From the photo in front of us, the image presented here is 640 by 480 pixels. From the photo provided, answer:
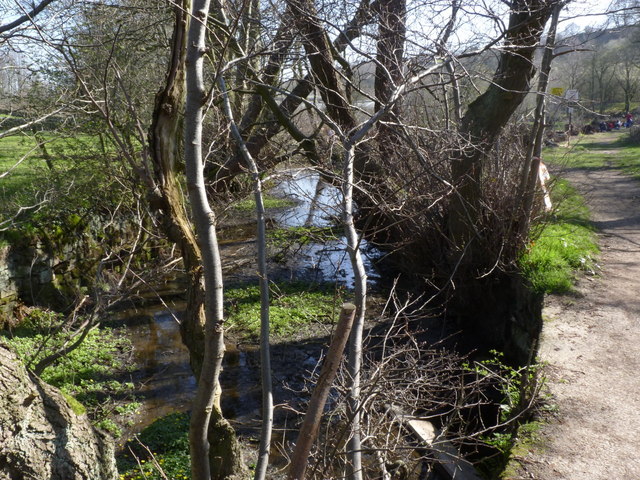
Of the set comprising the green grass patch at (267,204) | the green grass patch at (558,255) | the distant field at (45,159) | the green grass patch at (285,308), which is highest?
the distant field at (45,159)

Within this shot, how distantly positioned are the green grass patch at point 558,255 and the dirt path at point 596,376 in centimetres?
20

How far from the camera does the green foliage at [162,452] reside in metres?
5.36

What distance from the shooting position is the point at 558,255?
8477 mm

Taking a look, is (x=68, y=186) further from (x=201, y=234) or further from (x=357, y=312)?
(x=201, y=234)

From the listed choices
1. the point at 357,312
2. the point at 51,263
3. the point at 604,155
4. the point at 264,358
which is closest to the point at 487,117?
the point at 357,312

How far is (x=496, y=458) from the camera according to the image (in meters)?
5.18

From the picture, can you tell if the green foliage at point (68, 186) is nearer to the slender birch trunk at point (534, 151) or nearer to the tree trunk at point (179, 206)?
the tree trunk at point (179, 206)

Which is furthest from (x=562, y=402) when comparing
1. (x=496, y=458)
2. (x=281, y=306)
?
(x=281, y=306)

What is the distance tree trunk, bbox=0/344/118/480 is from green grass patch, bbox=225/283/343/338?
6.08 meters

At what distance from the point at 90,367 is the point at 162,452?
7.40ft

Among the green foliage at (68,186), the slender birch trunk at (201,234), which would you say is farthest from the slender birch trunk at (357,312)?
the green foliage at (68,186)

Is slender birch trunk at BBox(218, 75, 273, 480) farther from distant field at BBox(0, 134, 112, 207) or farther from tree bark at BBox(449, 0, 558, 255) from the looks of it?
distant field at BBox(0, 134, 112, 207)

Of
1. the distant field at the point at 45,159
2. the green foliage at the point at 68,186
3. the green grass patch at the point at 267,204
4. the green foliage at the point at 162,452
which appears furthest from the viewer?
the green grass patch at the point at 267,204

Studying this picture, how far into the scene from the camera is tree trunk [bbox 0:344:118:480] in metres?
2.18
